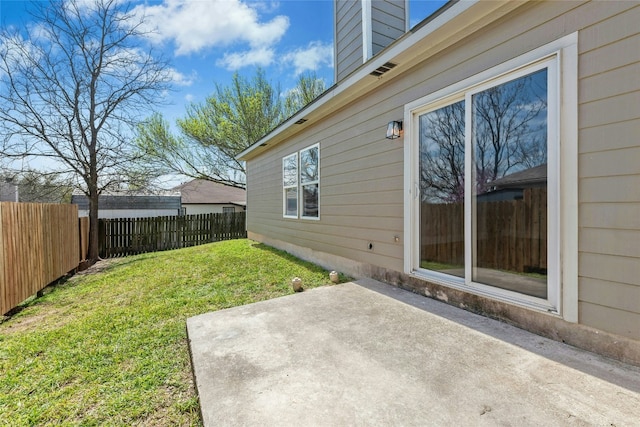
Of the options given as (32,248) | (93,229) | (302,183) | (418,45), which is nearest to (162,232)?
(93,229)

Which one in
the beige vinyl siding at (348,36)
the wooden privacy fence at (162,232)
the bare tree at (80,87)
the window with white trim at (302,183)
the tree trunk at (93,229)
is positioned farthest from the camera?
the wooden privacy fence at (162,232)

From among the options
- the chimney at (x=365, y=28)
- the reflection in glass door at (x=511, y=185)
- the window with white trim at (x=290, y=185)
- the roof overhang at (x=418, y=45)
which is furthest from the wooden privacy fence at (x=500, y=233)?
the window with white trim at (x=290, y=185)

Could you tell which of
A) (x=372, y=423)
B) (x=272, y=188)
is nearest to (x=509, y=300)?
(x=372, y=423)

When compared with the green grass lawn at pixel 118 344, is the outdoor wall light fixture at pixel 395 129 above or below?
above

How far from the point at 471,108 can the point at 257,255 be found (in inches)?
208

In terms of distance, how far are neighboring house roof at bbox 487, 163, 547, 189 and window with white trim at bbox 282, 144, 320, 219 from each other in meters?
3.43

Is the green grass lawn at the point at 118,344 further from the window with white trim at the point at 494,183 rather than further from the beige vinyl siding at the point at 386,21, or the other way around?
the beige vinyl siding at the point at 386,21

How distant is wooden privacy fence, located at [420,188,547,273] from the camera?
2.29m

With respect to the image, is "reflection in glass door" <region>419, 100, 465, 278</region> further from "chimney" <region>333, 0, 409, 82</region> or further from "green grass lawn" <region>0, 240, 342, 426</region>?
"chimney" <region>333, 0, 409, 82</region>

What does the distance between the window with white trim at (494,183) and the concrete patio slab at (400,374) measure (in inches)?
18.6

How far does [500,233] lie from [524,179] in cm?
49

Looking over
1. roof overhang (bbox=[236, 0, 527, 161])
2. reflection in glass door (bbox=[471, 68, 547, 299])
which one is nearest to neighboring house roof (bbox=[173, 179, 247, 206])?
roof overhang (bbox=[236, 0, 527, 161])

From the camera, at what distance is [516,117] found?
2.42 metres

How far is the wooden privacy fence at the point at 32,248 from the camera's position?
12.9ft
